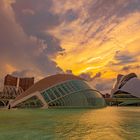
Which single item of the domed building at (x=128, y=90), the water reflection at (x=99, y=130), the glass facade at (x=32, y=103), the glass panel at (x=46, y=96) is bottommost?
the water reflection at (x=99, y=130)

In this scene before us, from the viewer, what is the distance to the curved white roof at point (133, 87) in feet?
372

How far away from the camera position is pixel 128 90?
376 ft

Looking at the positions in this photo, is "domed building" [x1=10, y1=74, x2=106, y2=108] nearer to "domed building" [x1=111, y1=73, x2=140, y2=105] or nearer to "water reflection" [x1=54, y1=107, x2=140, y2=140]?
"water reflection" [x1=54, y1=107, x2=140, y2=140]

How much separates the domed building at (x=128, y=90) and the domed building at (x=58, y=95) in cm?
5974

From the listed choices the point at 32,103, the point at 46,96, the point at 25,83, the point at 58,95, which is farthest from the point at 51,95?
the point at 25,83

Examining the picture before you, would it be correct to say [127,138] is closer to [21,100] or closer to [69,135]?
[69,135]

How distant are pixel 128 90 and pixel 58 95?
70.3 meters

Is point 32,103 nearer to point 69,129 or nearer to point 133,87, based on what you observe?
point 69,129

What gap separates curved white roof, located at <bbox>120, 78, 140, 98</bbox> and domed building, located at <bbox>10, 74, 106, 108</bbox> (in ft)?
198

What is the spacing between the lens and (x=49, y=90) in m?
51.6

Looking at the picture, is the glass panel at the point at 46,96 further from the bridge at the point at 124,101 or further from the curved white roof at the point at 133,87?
the curved white roof at the point at 133,87

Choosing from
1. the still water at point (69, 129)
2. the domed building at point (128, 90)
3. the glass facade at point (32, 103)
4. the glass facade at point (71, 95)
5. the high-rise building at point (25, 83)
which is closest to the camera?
the still water at point (69, 129)

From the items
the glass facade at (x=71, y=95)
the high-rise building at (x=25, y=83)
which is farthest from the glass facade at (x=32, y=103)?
the high-rise building at (x=25, y=83)

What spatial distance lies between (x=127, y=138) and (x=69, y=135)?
2779 millimetres
